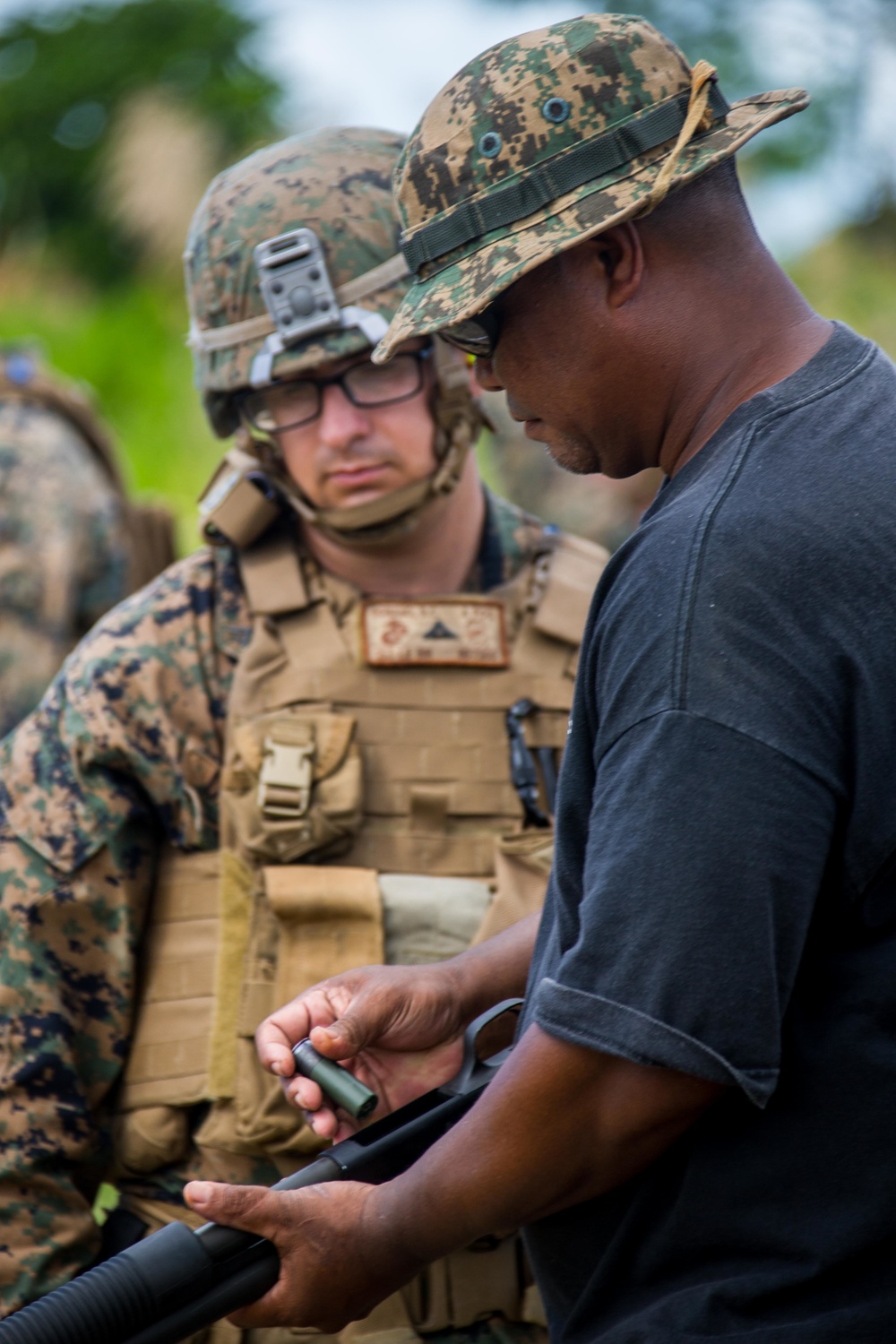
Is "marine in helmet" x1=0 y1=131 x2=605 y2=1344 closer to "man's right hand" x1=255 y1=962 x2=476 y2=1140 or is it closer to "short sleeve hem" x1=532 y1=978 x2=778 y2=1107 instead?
"man's right hand" x1=255 y1=962 x2=476 y2=1140

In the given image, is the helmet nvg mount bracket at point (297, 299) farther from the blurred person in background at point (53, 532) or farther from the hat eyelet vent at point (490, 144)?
the blurred person in background at point (53, 532)

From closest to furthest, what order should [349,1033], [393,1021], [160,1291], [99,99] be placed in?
[160,1291], [349,1033], [393,1021], [99,99]

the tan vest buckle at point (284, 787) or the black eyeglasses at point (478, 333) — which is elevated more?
the black eyeglasses at point (478, 333)

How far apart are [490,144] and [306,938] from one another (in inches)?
65.2

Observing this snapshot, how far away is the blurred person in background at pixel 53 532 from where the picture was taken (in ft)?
17.7

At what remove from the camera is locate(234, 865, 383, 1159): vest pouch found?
118 inches

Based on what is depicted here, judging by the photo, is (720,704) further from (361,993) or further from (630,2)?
(630,2)

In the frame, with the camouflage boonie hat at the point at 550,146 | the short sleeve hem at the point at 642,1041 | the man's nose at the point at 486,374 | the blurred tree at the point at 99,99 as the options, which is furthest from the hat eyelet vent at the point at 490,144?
the blurred tree at the point at 99,99

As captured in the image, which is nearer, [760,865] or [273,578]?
[760,865]

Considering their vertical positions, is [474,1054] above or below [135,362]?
above

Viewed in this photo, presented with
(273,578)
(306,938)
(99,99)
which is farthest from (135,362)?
(306,938)

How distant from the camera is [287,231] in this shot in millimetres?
3301

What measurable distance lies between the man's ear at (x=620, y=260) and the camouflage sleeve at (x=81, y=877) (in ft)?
5.06

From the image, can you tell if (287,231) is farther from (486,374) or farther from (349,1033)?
(349,1033)
